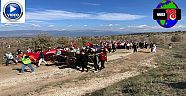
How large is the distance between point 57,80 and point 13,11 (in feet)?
17.0

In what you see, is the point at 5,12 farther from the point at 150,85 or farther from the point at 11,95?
the point at 150,85

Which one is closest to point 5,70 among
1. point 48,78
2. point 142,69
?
point 48,78

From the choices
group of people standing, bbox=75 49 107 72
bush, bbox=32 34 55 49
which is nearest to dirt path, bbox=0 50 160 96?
group of people standing, bbox=75 49 107 72

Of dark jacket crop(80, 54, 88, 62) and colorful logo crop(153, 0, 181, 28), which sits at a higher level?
colorful logo crop(153, 0, 181, 28)

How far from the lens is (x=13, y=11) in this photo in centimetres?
2050

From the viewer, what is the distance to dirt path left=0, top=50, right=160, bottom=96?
18.8m

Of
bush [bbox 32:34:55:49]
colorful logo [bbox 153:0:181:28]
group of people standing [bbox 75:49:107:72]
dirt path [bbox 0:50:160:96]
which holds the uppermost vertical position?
colorful logo [bbox 153:0:181:28]

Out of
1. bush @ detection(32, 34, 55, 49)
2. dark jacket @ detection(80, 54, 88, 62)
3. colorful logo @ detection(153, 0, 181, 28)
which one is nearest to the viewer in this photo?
colorful logo @ detection(153, 0, 181, 28)

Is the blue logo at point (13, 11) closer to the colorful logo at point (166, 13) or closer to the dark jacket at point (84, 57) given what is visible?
the dark jacket at point (84, 57)

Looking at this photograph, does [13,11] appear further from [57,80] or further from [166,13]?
[166,13]

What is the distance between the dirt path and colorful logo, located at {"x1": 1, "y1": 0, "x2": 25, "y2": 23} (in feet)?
12.5

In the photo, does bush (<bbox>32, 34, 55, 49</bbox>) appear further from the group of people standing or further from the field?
the group of people standing

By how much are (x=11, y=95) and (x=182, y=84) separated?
31.0 ft

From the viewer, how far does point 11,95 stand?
17781 mm
